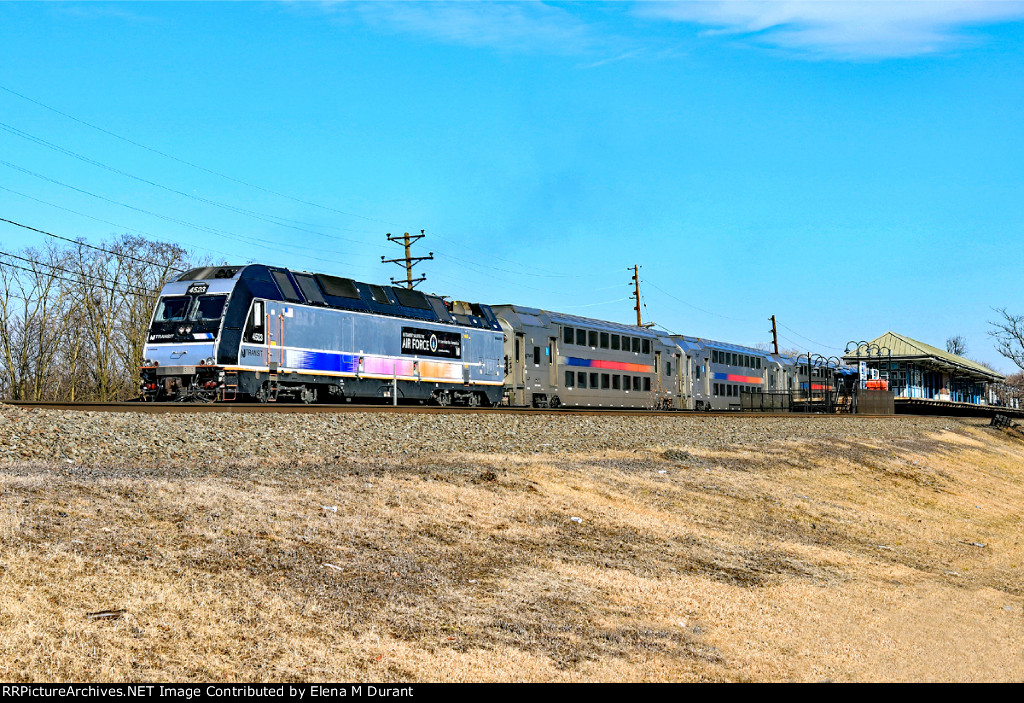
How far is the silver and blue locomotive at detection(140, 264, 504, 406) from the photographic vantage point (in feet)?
76.6

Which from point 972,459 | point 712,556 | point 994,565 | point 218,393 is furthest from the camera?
point 972,459

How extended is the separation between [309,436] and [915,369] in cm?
7622

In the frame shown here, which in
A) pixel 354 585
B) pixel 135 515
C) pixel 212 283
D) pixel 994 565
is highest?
pixel 212 283

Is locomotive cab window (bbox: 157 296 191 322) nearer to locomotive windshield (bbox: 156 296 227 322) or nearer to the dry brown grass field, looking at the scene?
locomotive windshield (bbox: 156 296 227 322)

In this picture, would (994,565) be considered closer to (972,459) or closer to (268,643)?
(268,643)

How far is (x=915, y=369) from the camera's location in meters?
81.2

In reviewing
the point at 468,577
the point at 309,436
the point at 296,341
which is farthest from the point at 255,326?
the point at 468,577

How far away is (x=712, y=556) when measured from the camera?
435 inches

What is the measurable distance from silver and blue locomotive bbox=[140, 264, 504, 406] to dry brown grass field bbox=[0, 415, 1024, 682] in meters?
8.62

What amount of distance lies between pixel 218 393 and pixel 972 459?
2325 centimetres

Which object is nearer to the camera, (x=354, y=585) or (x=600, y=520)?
(x=354, y=585)

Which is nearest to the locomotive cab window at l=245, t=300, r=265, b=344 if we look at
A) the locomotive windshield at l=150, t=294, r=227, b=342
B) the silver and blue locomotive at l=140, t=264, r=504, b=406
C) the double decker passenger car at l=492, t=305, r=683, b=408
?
the silver and blue locomotive at l=140, t=264, r=504, b=406

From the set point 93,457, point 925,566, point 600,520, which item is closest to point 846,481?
point 925,566

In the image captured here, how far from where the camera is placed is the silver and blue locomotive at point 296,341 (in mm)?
23359
